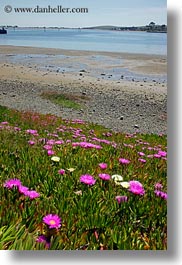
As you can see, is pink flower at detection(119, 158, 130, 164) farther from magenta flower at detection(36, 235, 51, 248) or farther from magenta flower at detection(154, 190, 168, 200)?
magenta flower at detection(36, 235, 51, 248)

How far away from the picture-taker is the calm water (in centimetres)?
137

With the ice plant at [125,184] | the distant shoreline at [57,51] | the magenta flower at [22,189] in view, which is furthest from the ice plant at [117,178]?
the distant shoreline at [57,51]

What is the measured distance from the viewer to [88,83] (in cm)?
143

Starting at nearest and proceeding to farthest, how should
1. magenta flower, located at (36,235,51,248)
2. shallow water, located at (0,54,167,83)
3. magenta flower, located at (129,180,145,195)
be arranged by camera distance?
magenta flower, located at (36,235,51,248), magenta flower, located at (129,180,145,195), shallow water, located at (0,54,167,83)

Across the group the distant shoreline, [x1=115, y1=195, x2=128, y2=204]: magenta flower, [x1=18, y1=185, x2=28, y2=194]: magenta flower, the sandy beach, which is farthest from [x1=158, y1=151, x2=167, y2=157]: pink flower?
[x1=18, y1=185, x2=28, y2=194]: magenta flower

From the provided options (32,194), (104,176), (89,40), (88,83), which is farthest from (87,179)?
(89,40)

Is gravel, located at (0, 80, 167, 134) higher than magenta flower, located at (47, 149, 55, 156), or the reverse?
gravel, located at (0, 80, 167, 134)

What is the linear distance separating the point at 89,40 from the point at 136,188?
1.49 ft

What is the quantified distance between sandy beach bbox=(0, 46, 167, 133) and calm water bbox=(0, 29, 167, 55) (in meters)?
0.02

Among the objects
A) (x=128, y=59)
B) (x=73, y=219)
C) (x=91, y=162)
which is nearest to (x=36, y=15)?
(x=128, y=59)

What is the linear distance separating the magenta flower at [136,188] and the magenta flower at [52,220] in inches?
8.9

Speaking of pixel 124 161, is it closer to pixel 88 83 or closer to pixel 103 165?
pixel 103 165

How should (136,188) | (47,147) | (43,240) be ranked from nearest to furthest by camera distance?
(43,240), (136,188), (47,147)

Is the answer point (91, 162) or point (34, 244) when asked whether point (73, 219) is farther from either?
point (91, 162)
